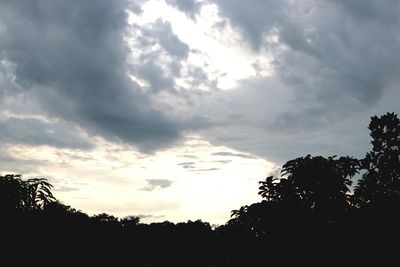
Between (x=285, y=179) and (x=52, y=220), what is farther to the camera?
(x=52, y=220)

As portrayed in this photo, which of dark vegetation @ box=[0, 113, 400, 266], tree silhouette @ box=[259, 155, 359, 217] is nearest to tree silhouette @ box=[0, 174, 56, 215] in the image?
dark vegetation @ box=[0, 113, 400, 266]

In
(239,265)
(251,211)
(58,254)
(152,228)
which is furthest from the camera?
(152,228)

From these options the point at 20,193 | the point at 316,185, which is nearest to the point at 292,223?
the point at 316,185

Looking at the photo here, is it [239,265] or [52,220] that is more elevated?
[52,220]

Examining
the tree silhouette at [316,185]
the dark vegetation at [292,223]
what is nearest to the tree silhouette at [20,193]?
the dark vegetation at [292,223]

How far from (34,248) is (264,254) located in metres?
7.30

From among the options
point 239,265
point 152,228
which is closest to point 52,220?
point 239,265

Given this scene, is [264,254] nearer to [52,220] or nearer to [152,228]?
[52,220]

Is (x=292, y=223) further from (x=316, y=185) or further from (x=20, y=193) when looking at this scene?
(x=20, y=193)

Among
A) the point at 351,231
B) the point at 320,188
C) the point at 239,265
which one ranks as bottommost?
the point at 239,265

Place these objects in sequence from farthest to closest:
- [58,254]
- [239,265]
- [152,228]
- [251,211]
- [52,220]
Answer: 1. [152,228]
2. [58,254]
3. [52,220]
4. [239,265]
5. [251,211]

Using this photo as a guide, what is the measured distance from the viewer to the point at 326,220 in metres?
11.8

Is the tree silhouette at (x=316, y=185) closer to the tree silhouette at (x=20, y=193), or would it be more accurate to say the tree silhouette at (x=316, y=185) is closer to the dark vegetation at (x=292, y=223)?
the dark vegetation at (x=292, y=223)

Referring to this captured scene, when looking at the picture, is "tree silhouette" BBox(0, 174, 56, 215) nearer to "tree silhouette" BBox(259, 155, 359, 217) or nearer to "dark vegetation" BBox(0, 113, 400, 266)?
"dark vegetation" BBox(0, 113, 400, 266)
